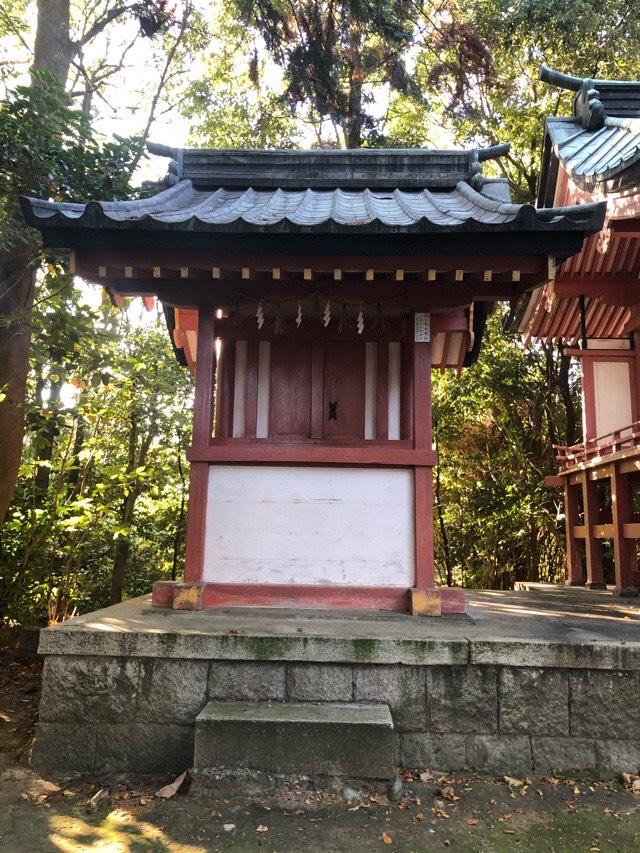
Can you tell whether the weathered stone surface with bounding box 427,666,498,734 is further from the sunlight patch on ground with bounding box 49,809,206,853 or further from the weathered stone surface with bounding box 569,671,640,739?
the sunlight patch on ground with bounding box 49,809,206,853

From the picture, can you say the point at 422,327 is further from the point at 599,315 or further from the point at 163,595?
the point at 599,315

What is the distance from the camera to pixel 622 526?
6.75 meters

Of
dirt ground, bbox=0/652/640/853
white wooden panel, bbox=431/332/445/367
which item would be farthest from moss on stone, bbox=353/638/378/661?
white wooden panel, bbox=431/332/445/367

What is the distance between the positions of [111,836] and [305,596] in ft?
6.80

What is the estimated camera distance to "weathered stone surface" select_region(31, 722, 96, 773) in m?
3.52

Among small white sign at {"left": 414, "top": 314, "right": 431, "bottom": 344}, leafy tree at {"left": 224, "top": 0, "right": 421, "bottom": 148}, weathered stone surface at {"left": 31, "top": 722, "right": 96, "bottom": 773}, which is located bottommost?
weathered stone surface at {"left": 31, "top": 722, "right": 96, "bottom": 773}

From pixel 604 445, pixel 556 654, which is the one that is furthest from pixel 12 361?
pixel 604 445

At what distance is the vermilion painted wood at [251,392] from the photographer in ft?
17.2

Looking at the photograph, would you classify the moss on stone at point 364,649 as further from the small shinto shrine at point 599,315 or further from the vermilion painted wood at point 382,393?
the small shinto shrine at point 599,315

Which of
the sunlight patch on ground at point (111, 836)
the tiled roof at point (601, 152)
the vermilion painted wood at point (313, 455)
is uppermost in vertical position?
the tiled roof at point (601, 152)

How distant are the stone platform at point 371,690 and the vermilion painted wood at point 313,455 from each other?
4.54 ft

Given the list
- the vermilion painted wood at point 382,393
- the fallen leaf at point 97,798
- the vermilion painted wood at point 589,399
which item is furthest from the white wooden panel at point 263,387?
the vermilion painted wood at point 589,399

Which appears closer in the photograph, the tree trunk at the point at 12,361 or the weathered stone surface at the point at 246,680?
the weathered stone surface at the point at 246,680

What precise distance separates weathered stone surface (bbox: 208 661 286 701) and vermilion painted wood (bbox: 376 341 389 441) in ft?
7.44
